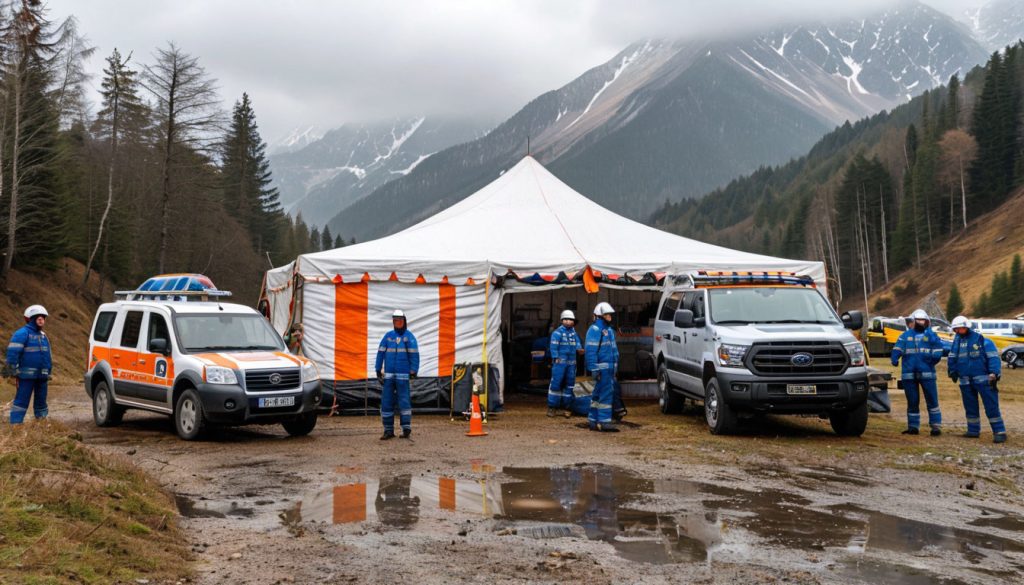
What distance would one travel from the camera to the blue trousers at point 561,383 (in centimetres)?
1459

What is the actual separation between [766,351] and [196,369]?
755 centimetres

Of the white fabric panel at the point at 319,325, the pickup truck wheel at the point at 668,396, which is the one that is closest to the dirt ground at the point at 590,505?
the white fabric panel at the point at 319,325

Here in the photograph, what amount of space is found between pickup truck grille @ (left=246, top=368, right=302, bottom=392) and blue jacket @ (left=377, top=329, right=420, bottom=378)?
1151mm

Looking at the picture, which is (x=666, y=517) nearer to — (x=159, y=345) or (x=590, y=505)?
(x=590, y=505)

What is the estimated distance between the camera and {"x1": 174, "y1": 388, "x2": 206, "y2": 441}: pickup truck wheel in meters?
11.4

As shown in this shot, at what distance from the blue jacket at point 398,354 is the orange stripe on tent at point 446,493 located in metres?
3.27

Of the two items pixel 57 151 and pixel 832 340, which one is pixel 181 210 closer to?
pixel 57 151

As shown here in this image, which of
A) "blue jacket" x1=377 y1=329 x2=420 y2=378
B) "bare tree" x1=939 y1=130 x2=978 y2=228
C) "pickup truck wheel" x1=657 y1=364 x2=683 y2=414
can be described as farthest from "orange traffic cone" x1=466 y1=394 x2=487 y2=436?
"bare tree" x1=939 y1=130 x2=978 y2=228

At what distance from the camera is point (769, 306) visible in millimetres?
13133

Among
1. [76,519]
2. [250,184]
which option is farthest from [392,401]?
[250,184]

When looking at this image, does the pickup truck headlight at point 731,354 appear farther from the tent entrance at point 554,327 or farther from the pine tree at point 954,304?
the pine tree at point 954,304

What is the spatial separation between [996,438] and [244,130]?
6689 centimetres

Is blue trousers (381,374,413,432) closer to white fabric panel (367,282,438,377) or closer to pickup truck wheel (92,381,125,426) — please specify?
white fabric panel (367,282,438,377)

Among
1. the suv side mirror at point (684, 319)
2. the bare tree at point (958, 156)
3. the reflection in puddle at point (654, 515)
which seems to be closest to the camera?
the reflection in puddle at point (654, 515)
